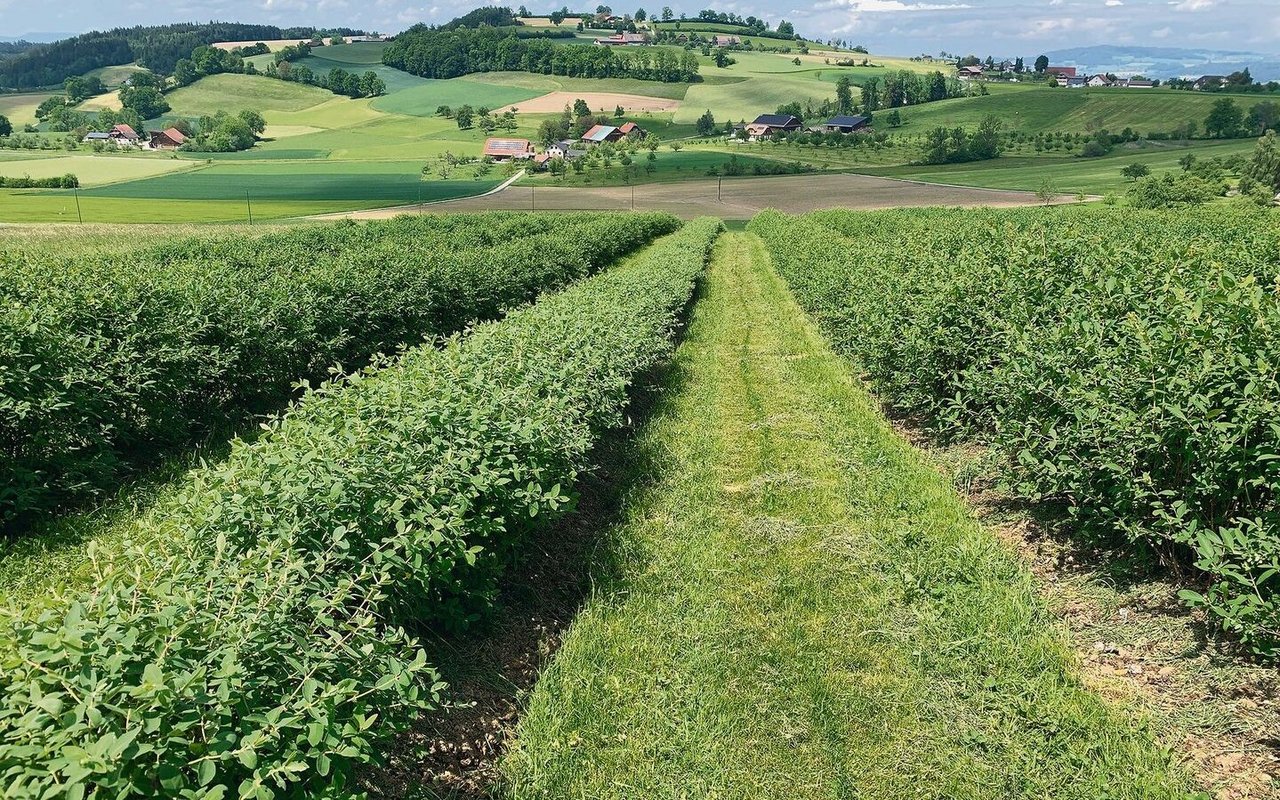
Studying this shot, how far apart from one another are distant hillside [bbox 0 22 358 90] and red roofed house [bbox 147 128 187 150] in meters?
69.2

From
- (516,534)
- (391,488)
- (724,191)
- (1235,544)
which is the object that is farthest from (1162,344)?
(724,191)

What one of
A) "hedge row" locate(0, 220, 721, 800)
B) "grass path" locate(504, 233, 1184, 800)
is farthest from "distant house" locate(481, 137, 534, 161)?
"hedge row" locate(0, 220, 721, 800)

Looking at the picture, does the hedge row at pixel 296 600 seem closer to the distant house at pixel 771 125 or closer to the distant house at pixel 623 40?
the distant house at pixel 771 125

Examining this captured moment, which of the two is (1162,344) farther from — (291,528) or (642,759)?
(291,528)

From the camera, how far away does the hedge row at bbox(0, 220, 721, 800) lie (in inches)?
85.0

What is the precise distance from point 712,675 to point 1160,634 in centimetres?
303

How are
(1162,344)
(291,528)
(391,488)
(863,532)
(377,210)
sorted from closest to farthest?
(291,528), (391,488), (1162,344), (863,532), (377,210)

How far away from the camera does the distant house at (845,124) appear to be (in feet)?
362

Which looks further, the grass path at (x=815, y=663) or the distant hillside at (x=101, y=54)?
the distant hillside at (x=101, y=54)

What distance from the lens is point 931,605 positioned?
5.59 meters

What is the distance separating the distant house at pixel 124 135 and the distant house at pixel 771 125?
8829 centimetres

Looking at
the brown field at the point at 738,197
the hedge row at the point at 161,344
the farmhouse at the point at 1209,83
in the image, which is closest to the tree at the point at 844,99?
the brown field at the point at 738,197

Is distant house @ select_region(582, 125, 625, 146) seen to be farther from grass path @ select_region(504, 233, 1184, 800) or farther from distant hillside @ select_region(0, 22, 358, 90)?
distant hillside @ select_region(0, 22, 358, 90)

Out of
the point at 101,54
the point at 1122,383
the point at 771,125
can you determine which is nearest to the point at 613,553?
the point at 1122,383
